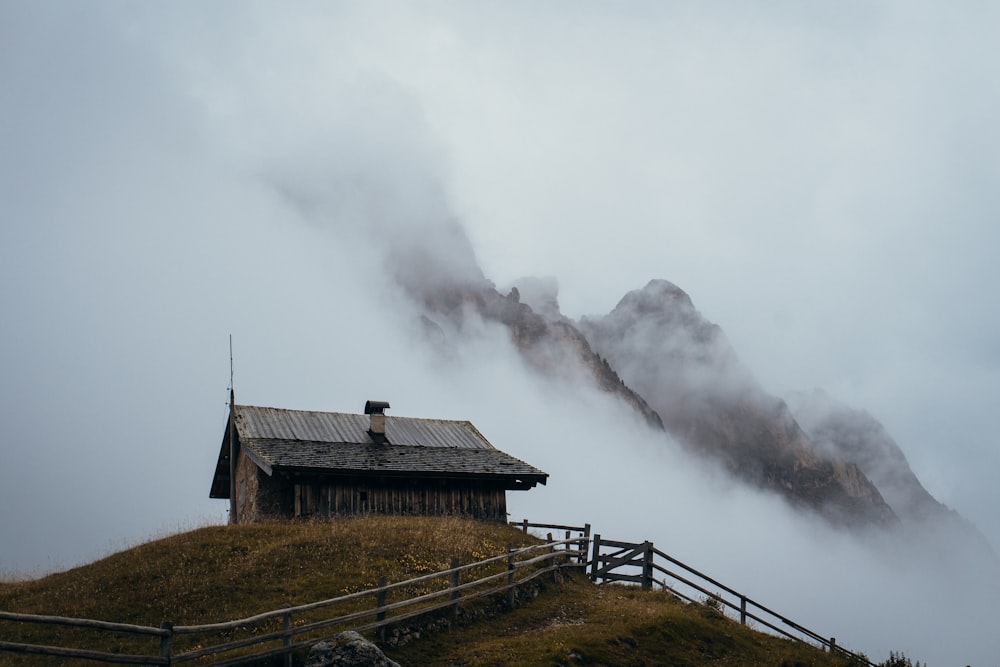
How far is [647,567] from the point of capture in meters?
31.1

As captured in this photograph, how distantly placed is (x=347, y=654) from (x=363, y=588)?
5.70 meters

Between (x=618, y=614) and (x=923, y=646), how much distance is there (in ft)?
487

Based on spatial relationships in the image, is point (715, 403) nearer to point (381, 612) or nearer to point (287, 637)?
point (381, 612)

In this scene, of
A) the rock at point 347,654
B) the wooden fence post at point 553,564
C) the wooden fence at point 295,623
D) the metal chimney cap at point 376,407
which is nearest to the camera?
the wooden fence at point 295,623

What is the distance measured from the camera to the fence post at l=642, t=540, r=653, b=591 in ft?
101

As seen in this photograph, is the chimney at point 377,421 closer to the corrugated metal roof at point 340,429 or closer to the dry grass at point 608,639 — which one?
the corrugated metal roof at point 340,429

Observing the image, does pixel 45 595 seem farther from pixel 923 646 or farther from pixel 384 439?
pixel 923 646

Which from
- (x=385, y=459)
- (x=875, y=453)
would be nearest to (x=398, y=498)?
(x=385, y=459)

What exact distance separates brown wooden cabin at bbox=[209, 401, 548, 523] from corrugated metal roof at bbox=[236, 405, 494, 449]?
5cm

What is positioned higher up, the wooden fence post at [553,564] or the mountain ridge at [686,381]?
the mountain ridge at [686,381]

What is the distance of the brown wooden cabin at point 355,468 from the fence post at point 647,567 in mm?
7872

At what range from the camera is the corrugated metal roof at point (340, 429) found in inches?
1516

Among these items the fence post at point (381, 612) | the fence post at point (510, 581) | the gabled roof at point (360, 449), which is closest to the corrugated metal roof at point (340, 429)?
the gabled roof at point (360, 449)

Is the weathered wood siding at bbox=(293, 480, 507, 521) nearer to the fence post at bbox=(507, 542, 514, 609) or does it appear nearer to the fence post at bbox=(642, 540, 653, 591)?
the fence post at bbox=(642, 540, 653, 591)
